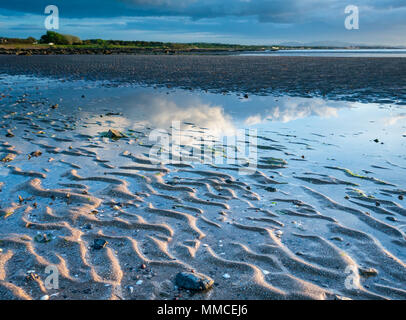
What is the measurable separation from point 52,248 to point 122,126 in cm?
799

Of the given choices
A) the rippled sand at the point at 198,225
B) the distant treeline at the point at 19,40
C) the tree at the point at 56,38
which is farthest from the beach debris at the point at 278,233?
the tree at the point at 56,38

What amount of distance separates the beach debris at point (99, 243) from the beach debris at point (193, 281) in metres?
1.38

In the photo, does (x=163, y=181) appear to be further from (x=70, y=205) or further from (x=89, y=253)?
(x=89, y=253)

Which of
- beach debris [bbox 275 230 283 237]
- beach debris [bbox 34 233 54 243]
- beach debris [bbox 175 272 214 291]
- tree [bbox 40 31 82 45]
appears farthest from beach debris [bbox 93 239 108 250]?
tree [bbox 40 31 82 45]

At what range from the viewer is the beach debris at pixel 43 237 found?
4.91 m

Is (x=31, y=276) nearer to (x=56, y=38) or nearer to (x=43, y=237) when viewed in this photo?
(x=43, y=237)

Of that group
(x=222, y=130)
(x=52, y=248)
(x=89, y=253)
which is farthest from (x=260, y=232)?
(x=222, y=130)

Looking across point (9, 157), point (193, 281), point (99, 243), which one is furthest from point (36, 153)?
point (193, 281)

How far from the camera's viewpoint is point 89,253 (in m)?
4.64

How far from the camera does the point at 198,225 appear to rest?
5.44 m

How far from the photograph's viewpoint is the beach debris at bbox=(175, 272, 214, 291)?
3.92 metres

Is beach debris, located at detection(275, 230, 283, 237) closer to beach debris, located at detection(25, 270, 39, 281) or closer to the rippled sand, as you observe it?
the rippled sand

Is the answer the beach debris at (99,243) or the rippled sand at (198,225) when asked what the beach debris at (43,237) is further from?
the beach debris at (99,243)

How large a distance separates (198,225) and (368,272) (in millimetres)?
2583
